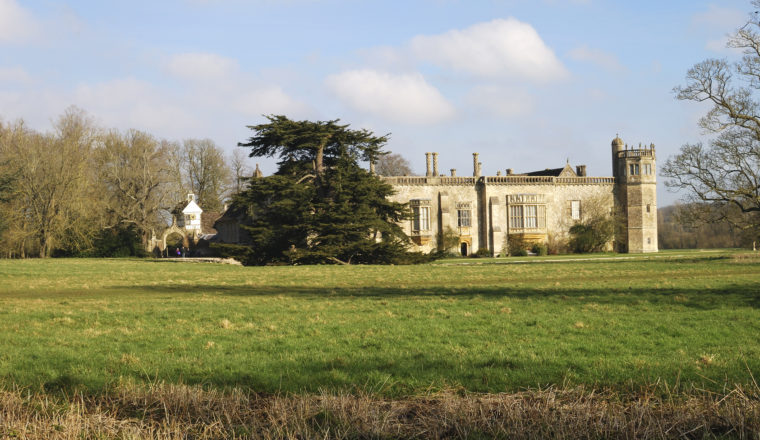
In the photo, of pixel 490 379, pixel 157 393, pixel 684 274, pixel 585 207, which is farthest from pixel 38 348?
pixel 585 207

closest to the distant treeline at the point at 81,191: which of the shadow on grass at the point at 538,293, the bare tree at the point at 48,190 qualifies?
the bare tree at the point at 48,190

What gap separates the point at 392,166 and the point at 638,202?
33.8 m

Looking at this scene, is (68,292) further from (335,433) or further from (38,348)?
(335,433)

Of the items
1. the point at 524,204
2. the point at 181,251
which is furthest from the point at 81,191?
the point at 524,204

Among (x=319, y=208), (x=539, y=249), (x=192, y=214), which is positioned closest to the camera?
(x=319, y=208)

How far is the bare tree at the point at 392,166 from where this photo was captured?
79.2m

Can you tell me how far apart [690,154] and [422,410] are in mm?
31701

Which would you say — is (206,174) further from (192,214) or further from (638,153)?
(638,153)

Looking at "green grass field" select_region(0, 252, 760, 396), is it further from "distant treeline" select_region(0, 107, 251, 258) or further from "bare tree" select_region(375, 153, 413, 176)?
"bare tree" select_region(375, 153, 413, 176)

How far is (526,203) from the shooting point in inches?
2073

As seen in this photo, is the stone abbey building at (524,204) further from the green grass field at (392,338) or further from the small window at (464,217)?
the green grass field at (392,338)

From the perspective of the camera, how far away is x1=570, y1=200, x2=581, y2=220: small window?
54.1 meters

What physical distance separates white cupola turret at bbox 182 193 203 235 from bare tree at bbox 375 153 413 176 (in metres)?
21.9

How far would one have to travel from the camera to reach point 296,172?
39719 millimetres
